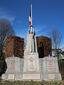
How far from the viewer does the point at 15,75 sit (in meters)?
10.1

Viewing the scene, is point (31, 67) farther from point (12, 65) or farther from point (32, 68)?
point (12, 65)

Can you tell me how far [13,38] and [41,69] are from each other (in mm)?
8514

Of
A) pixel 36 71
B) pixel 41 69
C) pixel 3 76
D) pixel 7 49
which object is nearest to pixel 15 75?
pixel 3 76

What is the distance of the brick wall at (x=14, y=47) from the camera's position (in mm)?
15727

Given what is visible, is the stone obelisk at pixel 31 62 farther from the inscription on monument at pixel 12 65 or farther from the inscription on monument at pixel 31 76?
the inscription on monument at pixel 12 65

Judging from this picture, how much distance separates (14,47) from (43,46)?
5347mm

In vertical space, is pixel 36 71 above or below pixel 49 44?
below

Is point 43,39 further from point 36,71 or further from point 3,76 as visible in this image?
point 3,76

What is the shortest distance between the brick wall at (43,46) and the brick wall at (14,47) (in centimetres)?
348

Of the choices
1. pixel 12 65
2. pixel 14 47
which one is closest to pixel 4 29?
pixel 14 47

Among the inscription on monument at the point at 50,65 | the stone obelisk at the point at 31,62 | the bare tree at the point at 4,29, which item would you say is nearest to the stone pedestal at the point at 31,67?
the stone obelisk at the point at 31,62

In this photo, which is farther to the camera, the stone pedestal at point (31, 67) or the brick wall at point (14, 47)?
the brick wall at point (14, 47)

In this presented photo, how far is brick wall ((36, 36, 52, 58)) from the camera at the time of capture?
16.2 meters

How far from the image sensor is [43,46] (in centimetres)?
1641
